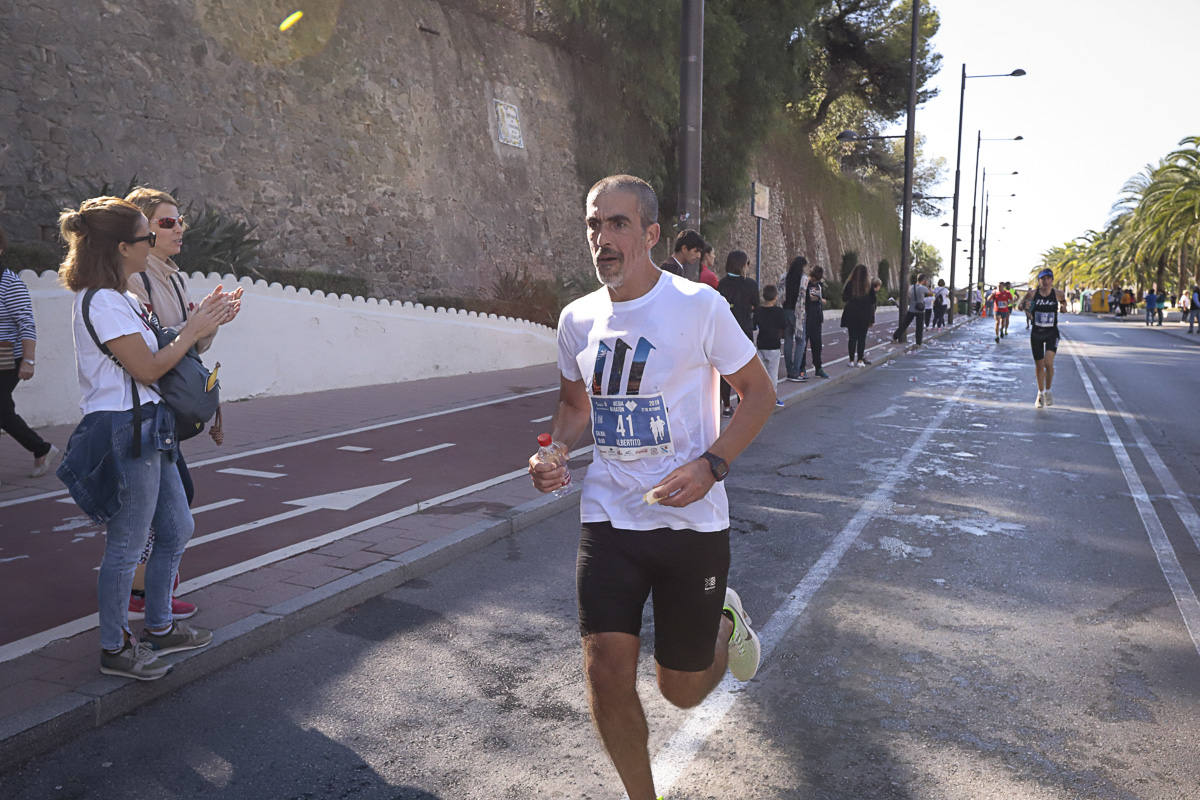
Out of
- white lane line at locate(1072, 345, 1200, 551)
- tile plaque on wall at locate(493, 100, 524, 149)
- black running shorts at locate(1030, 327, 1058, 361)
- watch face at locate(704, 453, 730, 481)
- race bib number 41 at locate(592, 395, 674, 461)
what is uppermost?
tile plaque on wall at locate(493, 100, 524, 149)

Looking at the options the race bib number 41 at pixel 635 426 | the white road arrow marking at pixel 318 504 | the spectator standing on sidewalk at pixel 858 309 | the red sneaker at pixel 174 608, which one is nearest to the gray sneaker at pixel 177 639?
the red sneaker at pixel 174 608

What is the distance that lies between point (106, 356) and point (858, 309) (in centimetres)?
1614

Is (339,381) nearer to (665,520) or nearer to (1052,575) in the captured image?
(1052,575)

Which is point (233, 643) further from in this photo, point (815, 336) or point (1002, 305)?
point (1002, 305)

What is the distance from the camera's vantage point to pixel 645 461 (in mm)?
2803

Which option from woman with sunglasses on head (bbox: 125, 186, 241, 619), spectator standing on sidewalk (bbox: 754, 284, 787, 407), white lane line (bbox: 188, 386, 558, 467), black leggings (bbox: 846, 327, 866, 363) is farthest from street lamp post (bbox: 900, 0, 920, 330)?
woman with sunglasses on head (bbox: 125, 186, 241, 619)

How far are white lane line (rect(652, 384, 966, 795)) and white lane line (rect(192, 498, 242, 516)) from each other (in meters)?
4.09

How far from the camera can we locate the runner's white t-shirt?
9.06 feet

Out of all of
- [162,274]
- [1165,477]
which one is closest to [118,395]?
[162,274]

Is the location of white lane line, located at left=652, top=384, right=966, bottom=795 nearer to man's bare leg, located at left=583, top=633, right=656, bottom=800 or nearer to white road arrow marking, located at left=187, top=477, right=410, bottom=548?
man's bare leg, located at left=583, top=633, right=656, bottom=800

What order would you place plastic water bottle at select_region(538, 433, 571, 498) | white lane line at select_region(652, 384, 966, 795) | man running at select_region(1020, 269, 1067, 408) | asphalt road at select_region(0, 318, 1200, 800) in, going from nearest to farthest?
plastic water bottle at select_region(538, 433, 571, 498)
asphalt road at select_region(0, 318, 1200, 800)
white lane line at select_region(652, 384, 966, 795)
man running at select_region(1020, 269, 1067, 408)

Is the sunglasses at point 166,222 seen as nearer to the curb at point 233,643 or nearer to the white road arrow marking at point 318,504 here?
the curb at point 233,643

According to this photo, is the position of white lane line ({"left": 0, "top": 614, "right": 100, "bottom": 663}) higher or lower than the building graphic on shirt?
lower

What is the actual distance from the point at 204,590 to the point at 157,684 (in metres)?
1.09
